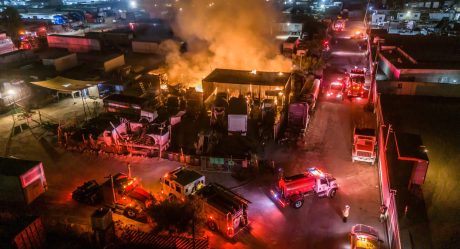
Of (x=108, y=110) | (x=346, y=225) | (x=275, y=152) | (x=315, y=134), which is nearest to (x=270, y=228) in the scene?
(x=346, y=225)

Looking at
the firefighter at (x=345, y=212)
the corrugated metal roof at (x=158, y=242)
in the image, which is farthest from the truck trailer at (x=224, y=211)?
the firefighter at (x=345, y=212)

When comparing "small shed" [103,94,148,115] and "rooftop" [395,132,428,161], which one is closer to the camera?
"rooftop" [395,132,428,161]

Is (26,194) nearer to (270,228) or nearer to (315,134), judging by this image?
(270,228)

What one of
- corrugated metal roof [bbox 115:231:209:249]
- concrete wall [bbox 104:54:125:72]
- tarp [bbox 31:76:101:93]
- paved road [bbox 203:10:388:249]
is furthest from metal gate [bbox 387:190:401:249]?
concrete wall [bbox 104:54:125:72]

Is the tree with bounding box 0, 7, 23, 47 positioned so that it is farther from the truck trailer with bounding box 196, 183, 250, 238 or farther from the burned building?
the truck trailer with bounding box 196, 183, 250, 238

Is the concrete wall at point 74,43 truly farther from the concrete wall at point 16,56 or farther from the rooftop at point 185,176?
the rooftop at point 185,176

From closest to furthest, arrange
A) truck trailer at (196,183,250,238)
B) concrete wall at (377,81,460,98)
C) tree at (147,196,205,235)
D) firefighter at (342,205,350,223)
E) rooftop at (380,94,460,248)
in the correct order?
1. rooftop at (380,94,460,248)
2. truck trailer at (196,183,250,238)
3. tree at (147,196,205,235)
4. firefighter at (342,205,350,223)
5. concrete wall at (377,81,460,98)
